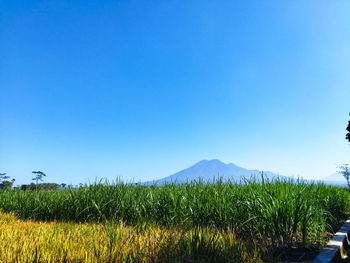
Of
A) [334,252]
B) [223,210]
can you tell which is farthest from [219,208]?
[334,252]

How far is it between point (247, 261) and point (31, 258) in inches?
91.1

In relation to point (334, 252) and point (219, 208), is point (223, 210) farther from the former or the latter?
point (334, 252)

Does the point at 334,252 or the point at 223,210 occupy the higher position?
the point at 223,210

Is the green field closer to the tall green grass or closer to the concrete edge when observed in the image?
the tall green grass

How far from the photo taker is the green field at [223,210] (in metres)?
3.64

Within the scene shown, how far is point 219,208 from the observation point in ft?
14.3

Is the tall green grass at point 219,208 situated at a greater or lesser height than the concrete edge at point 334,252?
greater

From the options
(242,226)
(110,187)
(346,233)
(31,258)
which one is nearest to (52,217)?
(110,187)

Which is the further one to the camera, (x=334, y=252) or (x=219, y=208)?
(x=219, y=208)

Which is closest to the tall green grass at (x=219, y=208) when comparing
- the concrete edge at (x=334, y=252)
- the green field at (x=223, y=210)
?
the green field at (x=223, y=210)

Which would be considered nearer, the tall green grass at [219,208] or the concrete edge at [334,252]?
the concrete edge at [334,252]

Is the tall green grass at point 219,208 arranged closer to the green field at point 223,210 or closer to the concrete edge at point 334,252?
the green field at point 223,210

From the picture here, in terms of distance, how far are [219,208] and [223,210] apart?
0.14 metres

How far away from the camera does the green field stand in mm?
3643
